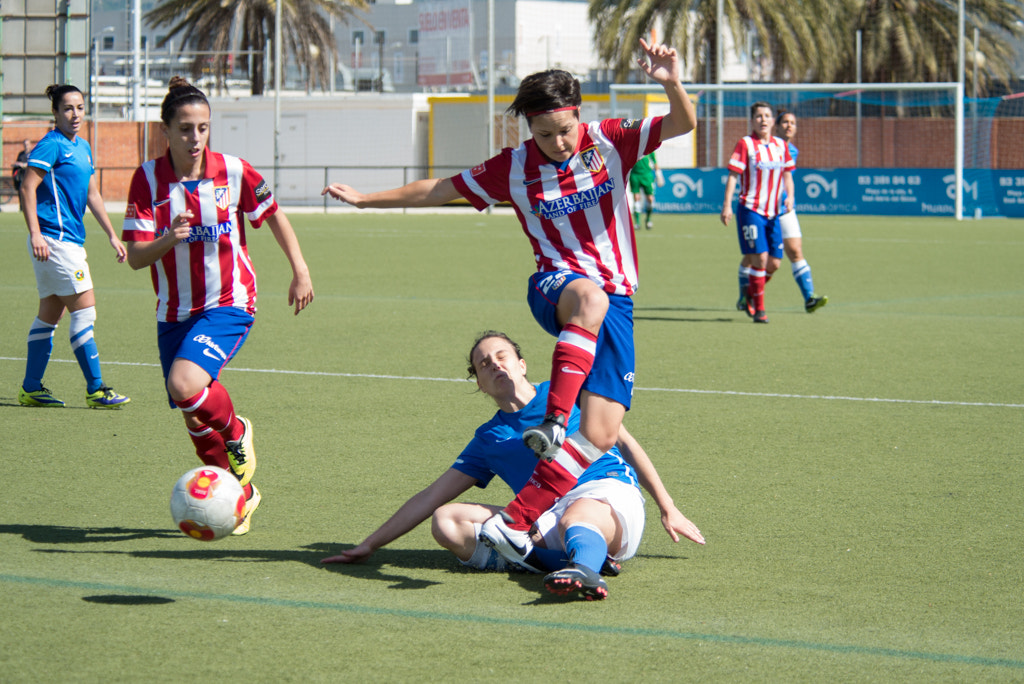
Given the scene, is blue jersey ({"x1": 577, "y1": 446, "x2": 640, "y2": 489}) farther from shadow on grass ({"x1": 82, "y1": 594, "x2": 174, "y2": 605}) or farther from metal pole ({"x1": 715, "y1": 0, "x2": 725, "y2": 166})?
metal pole ({"x1": 715, "y1": 0, "x2": 725, "y2": 166})

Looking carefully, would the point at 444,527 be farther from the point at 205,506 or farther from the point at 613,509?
the point at 205,506

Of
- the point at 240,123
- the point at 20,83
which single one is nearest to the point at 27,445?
the point at 20,83

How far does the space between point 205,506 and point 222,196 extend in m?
1.56

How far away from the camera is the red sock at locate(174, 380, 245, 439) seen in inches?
202

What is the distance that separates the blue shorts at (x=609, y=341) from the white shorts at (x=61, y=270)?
443 centimetres

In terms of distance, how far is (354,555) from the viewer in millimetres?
4629

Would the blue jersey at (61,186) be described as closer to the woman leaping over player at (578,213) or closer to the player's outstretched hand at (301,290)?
the player's outstretched hand at (301,290)

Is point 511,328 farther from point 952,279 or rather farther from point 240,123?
point 240,123

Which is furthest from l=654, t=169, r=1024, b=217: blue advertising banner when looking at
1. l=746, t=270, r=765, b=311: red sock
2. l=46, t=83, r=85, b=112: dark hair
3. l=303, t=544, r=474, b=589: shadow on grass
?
l=303, t=544, r=474, b=589: shadow on grass

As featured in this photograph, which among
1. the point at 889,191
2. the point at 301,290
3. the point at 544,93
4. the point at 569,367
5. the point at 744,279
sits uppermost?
the point at 889,191

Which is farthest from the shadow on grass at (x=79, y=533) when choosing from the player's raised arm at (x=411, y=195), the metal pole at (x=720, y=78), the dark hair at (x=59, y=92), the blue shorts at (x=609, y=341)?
the metal pole at (x=720, y=78)

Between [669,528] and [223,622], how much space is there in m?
1.70

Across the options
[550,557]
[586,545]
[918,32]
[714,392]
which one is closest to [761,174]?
[714,392]

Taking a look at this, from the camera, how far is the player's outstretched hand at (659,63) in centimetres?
473
